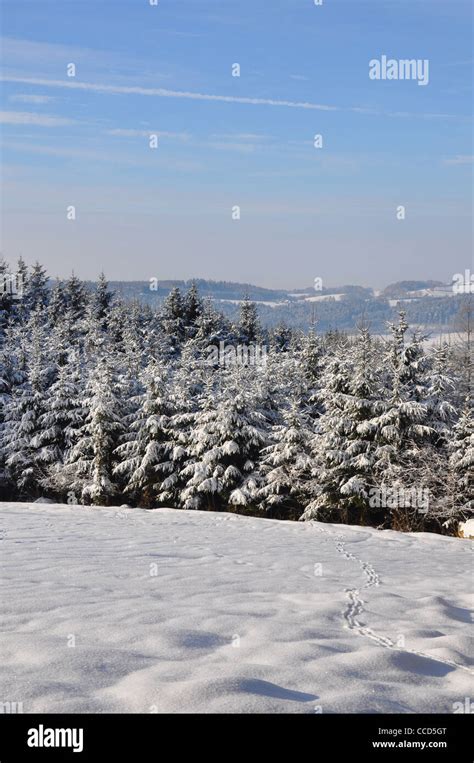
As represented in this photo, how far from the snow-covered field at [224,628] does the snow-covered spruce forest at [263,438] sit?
659 inches

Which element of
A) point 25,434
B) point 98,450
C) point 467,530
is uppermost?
point 25,434

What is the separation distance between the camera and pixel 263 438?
1206 inches

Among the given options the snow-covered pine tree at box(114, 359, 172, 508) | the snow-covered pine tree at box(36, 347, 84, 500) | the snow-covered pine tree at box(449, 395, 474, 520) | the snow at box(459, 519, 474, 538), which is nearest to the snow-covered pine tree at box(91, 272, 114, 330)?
the snow-covered pine tree at box(36, 347, 84, 500)

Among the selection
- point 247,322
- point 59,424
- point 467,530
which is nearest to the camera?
point 467,530

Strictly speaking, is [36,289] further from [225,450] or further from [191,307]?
[225,450]

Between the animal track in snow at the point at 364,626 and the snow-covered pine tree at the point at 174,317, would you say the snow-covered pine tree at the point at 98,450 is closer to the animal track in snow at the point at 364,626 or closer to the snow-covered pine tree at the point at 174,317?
the animal track in snow at the point at 364,626

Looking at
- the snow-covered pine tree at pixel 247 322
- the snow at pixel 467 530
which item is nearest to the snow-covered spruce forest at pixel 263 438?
the snow at pixel 467 530

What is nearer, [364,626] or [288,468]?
[364,626]

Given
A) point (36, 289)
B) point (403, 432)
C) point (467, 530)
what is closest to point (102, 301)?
point (36, 289)

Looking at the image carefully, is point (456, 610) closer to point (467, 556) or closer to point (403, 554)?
point (403, 554)

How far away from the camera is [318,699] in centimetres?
398

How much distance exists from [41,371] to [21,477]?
6.74 m

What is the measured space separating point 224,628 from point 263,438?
25057 millimetres
